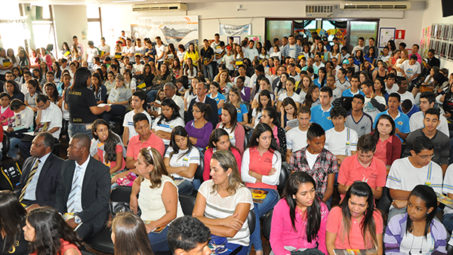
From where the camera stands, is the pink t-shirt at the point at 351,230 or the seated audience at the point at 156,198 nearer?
the pink t-shirt at the point at 351,230

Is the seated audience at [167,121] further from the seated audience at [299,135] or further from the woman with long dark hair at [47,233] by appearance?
the woman with long dark hair at [47,233]

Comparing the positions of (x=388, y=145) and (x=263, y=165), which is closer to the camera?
(x=263, y=165)

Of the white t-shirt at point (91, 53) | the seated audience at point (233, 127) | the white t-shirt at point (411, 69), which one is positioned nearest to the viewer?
the seated audience at point (233, 127)

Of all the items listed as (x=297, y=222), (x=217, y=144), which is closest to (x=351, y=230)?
(x=297, y=222)

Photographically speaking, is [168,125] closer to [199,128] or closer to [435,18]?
[199,128]

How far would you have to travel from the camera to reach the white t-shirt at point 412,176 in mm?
3582

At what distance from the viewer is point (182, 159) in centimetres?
435

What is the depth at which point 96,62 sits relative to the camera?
37.8 ft

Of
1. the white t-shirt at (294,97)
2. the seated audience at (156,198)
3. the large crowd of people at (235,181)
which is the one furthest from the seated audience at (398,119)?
the seated audience at (156,198)

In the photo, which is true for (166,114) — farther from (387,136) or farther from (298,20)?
(298,20)

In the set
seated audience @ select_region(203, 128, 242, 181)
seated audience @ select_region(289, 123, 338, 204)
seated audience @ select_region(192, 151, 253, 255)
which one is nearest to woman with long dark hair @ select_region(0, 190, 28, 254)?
seated audience @ select_region(192, 151, 253, 255)

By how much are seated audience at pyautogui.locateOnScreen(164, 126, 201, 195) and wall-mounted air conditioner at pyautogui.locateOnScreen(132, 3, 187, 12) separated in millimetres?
11316

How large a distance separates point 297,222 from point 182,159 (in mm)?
1793

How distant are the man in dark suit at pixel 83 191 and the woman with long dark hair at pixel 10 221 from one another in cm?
49
